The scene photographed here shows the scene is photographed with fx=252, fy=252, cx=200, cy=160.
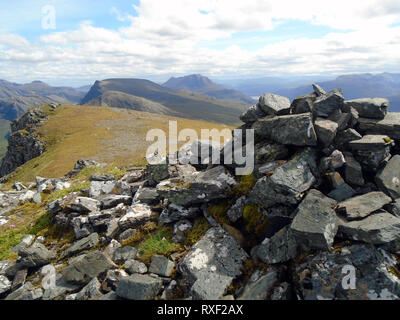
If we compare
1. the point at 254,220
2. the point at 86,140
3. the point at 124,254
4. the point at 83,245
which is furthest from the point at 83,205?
the point at 86,140

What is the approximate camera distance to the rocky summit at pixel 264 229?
816cm

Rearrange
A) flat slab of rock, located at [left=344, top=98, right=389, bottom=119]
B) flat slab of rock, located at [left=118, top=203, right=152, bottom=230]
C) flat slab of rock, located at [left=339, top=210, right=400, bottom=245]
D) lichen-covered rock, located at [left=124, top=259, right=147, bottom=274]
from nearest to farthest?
1. flat slab of rock, located at [left=339, top=210, right=400, bottom=245]
2. lichen-covered rock, located at [left=124, top=259, right=147, bottom=274]
3. flat slab of rock, located at [left=344, top=98, right=389, bottom=119]
4. flat slab of rock, located at [left=118, top=203, right=152, bottom=230]

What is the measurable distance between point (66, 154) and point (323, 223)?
7703 centimetres

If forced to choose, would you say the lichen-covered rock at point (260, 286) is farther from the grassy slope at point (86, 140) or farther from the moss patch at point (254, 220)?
the grassy slope at point (86, 140)

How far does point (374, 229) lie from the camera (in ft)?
25.9

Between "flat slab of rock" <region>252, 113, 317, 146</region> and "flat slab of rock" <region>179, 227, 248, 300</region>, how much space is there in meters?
5.10

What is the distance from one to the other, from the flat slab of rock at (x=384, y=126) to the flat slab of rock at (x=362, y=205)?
354cm

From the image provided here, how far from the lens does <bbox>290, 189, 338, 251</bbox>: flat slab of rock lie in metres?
8.26

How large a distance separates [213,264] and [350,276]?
4.57 m

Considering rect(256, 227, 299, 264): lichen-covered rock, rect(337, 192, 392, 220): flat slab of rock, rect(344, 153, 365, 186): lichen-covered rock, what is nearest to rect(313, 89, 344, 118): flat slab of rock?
rect(344, 153, 365, 186): lichen-covered rock

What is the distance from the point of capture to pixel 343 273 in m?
7.77

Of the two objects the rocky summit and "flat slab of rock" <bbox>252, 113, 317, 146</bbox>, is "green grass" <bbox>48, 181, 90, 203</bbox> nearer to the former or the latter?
the rocky summit
